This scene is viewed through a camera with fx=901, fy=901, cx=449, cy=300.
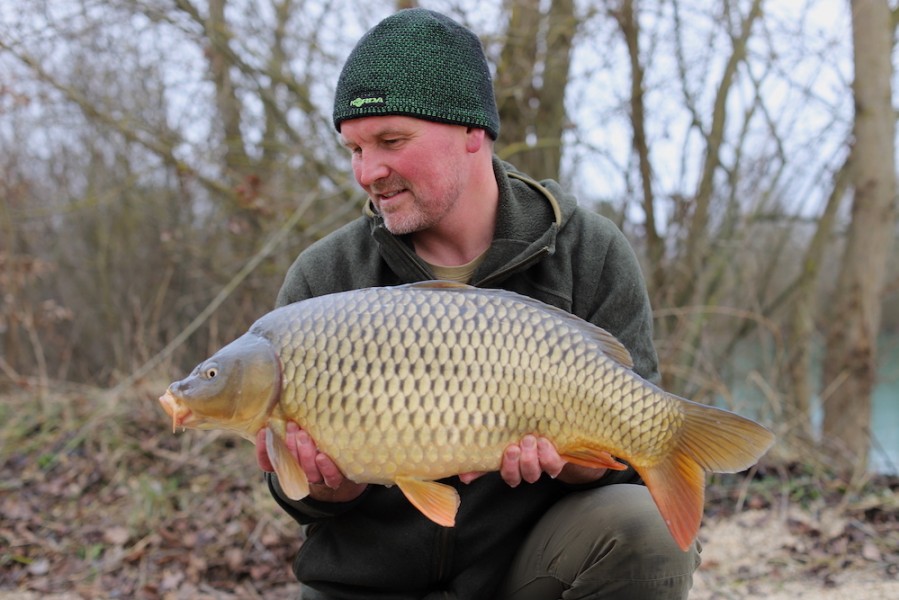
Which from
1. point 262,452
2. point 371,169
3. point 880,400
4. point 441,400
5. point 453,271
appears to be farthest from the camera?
point 880,400

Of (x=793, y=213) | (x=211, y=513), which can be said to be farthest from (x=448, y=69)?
(x=793, y=213)

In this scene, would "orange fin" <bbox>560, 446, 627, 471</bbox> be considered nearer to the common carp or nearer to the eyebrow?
the common carp

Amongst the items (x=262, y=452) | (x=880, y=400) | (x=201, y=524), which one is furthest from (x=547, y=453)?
(x=880, y=400)

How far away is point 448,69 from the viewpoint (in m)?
1.62

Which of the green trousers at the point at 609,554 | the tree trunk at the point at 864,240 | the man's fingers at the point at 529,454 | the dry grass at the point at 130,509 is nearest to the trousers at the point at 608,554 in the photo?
the green trousers at the point at 609,554

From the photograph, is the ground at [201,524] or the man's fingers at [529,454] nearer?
the man's fingers at [529,454]

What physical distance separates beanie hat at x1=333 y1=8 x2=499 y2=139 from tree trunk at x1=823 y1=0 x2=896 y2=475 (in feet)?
9.75

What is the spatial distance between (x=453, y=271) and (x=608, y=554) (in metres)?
0.57

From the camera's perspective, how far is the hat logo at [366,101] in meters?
1.56

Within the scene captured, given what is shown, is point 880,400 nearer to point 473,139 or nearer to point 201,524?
point 201,524

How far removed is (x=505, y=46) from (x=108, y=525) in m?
2.57

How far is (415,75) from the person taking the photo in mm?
1577

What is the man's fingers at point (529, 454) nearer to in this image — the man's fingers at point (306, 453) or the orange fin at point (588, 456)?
the orange fin at point (588, 456)

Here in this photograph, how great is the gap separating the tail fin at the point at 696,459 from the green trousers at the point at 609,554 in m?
0.14
